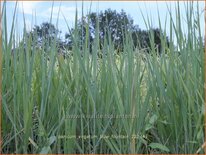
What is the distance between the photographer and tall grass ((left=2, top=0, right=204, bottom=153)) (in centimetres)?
107

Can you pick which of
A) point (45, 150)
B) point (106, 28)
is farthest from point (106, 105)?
point (106, 28)

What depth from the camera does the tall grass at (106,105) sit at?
1.07 m

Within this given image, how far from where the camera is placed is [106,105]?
3.63 feet

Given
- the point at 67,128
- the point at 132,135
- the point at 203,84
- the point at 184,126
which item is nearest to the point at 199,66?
the point at 203,84

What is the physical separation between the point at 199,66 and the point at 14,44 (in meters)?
0.63

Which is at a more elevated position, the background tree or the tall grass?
the background tree

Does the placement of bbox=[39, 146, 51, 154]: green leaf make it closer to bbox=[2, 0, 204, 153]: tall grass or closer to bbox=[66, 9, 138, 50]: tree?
bbox=[2, 0, 204, 153]: tall grass

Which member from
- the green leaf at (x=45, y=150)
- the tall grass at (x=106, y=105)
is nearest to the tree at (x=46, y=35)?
the tall grass at (x=106, y=105)

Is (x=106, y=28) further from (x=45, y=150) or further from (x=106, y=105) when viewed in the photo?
(x=45, y=150)

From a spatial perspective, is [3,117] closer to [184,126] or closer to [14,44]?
[14,44]

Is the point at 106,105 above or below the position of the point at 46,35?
below

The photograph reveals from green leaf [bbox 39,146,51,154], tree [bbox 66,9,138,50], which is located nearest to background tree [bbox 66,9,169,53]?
tree [bbox 66,9,138,50]

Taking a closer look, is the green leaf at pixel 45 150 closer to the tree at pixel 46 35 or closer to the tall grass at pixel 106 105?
the tall grass at pixel 106 105

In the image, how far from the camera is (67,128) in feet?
3.46
